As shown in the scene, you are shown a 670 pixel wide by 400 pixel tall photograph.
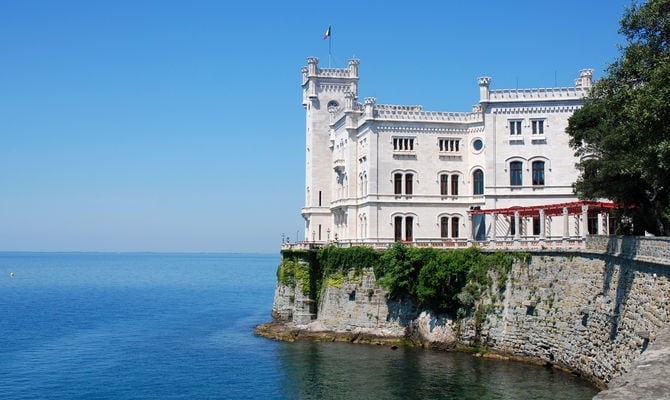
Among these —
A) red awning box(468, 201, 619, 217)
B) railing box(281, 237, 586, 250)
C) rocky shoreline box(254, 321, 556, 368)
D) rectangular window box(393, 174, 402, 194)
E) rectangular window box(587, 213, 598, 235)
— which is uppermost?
rectangular window box(393, 174, 402, 194)

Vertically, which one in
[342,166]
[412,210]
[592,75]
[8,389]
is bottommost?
[8,389]

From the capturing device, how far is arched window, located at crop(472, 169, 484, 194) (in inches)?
2655

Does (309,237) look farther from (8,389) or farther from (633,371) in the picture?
(633,371)

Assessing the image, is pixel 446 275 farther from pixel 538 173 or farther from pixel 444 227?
pixel 538 173

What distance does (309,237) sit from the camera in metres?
82.2

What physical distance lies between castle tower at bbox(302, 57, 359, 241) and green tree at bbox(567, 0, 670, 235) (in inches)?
1534

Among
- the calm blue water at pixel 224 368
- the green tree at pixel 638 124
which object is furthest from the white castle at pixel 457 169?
the calm blue water at pixel 224 368

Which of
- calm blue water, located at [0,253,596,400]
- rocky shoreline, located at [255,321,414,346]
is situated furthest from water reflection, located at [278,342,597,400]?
rocky shoreline, located at [255,321,414,346]

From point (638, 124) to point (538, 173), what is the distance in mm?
31536

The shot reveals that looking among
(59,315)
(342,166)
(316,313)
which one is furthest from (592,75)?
(59,315)

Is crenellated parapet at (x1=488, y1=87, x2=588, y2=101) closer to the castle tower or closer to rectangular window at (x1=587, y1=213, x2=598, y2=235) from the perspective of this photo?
rectangular window at (x1=587, y1=213, x2=598, y2=235)

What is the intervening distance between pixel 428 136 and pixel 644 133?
35790 mm

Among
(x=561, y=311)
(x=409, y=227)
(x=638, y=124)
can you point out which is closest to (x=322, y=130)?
(x=409, y=227)

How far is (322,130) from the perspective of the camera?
80312 mm
